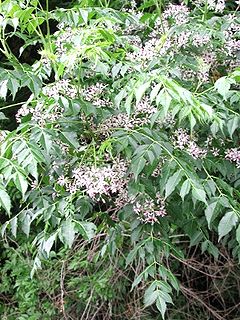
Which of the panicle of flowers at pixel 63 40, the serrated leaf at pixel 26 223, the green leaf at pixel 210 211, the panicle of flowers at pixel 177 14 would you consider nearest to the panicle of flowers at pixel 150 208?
the green leaf at pixel 210 211

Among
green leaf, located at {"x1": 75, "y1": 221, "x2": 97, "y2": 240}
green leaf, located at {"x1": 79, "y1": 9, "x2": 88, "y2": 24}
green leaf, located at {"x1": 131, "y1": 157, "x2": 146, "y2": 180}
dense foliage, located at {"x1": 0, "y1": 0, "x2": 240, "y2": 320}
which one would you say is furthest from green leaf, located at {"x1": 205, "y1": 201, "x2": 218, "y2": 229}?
green leaf, located at {"x1": 79, "y1": 9, "x2": 88, "y2": 24}

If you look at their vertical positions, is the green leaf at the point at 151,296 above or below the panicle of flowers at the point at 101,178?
below

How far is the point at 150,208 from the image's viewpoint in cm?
174

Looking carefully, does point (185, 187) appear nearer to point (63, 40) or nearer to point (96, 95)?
point (96, 95)

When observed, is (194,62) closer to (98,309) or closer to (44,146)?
(44,146)

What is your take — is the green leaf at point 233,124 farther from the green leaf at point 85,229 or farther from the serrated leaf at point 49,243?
the serrated leaf at point 49,243

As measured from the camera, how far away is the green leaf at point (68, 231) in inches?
65.7

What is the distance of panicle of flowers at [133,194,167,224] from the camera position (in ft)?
5.71

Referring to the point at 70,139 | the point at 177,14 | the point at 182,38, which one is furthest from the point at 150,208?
the point at 177,14

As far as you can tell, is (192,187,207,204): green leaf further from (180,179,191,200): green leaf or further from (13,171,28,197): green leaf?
(13,171,28,197): green leaf

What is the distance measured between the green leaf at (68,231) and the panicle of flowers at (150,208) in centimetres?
20

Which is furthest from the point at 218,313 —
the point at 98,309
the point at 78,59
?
the point at 78,59

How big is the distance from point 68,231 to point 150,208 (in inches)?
9.8

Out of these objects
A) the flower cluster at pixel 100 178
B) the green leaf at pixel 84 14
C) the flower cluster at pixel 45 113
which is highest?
the green leaf at pixel 84 14
